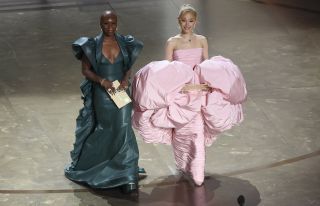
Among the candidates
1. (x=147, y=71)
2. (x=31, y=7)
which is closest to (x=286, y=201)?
(x=147, y=71)

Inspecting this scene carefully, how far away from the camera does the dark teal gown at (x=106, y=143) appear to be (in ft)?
25.5

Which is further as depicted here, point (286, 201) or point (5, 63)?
point (5, 63)

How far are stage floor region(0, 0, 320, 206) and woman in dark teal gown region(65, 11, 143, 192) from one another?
16cm

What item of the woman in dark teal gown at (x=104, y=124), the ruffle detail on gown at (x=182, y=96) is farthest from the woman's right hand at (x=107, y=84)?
the ruffle detail on gown at (x=182, y=96)

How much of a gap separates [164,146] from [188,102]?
1311 millimetres

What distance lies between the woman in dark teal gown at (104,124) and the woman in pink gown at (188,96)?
16 cm

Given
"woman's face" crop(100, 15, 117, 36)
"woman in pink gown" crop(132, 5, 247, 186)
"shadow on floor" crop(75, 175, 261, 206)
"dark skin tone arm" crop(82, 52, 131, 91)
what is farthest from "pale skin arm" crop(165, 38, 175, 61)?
"shadow on floor" crop(75, 175, 261, 206)

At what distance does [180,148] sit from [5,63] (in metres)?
3.97

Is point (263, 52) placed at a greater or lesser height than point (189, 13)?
lesser

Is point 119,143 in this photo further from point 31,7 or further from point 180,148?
point 31,7

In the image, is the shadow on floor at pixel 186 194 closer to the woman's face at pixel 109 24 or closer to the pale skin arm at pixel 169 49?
the pale skin arm at pixel 169 49

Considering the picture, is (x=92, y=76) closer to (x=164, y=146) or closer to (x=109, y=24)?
(x=109, y=24)

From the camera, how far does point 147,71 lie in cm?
768

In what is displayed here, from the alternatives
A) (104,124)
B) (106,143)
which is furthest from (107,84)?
(106,143)
